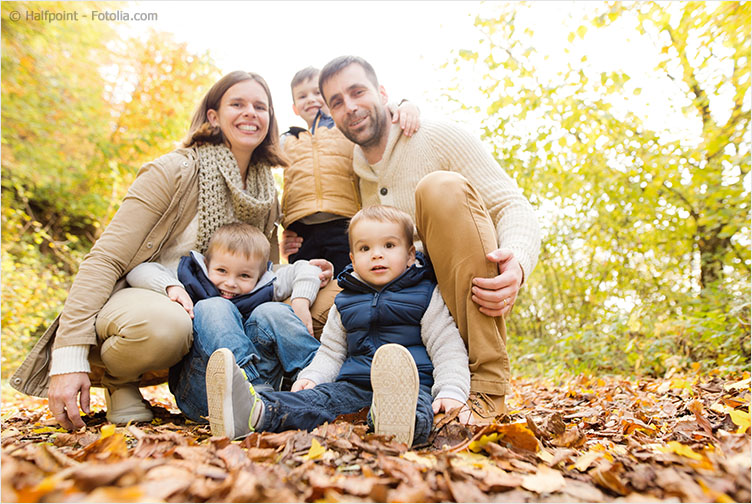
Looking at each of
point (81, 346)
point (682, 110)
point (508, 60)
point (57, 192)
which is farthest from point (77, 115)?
point (682, 110)

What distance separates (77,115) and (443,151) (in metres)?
8.14

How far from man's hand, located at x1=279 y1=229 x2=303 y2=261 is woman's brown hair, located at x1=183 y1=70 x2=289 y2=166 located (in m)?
0.44

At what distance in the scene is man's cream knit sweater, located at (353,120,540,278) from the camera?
94.2 inches

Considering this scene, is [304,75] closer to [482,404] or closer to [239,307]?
[239,307]

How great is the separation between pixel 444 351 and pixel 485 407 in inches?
9.9

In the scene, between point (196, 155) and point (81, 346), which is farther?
point (196, 155)

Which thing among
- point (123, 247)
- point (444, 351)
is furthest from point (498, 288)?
point (123, 247)

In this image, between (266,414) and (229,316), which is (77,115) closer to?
(229,316)

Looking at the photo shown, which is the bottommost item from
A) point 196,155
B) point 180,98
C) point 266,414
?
point 266,414

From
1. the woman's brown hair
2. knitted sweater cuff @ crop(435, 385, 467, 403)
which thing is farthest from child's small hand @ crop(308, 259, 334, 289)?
knitted sweater cuff @ crop(435, 385, 467, 403)

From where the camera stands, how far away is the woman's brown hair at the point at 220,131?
2.81 meters

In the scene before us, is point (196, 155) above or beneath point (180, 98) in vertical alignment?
beneath

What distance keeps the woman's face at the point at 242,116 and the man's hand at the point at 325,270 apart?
2.39ft

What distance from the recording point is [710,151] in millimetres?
3713
